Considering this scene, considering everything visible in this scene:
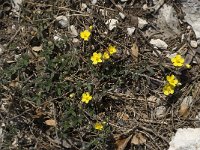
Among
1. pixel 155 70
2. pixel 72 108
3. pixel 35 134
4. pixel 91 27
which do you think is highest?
pixel 91 27

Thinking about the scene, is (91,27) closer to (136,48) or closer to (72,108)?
(136,48)

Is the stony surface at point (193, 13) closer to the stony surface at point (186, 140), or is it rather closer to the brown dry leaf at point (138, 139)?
the stony surface at point (186, 140)

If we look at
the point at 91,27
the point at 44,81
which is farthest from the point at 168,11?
the point at 44,81

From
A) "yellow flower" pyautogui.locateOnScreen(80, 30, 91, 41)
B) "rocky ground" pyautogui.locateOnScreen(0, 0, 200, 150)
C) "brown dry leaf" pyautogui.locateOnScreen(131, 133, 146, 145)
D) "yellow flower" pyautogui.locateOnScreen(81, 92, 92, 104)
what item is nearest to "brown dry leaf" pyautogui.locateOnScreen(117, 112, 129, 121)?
"rocky ground" pyautogui.locateOnScreen(0, 0, 200, 150)

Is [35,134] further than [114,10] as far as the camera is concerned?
No

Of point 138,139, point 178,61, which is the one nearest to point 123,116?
point 138,139
